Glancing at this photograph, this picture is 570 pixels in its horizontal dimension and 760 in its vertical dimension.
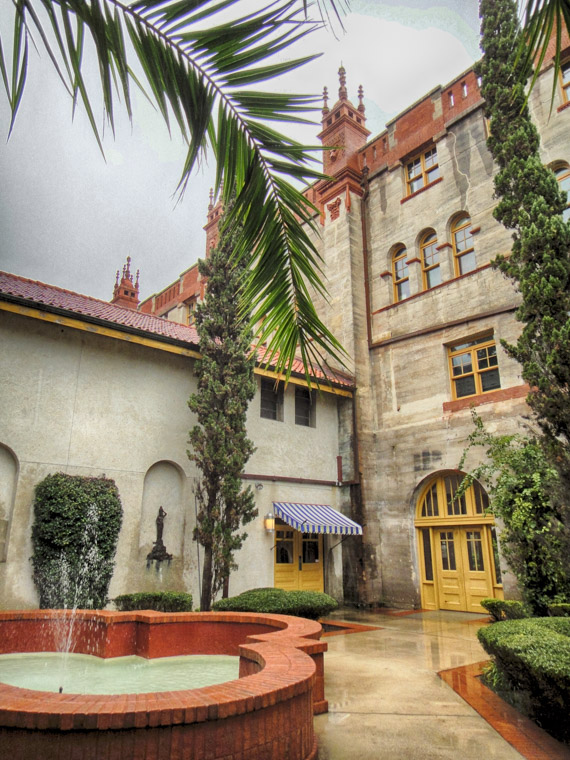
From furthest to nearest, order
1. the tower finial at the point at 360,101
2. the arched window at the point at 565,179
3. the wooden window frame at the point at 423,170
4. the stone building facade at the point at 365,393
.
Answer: the tower finial at the point at 360,101
the wooden window frame at the point at 423,170
the arched window at the point at 565,179
the stone building facade at the point at 365,393

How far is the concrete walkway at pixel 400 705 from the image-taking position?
448cm

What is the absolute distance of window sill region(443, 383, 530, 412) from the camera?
532 inches

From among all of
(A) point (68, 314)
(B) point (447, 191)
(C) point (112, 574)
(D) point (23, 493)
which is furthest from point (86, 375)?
(B) point (447, 191)

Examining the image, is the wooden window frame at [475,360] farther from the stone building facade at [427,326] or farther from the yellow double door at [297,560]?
the yellow double door at [297,560]

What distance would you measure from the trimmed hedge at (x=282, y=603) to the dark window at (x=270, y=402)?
6134 mm

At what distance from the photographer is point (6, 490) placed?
10734 mm

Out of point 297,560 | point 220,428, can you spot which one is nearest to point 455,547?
point 297,560

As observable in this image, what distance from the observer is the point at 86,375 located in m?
12.2

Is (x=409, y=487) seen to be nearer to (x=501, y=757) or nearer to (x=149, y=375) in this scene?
(x=149, y=375)

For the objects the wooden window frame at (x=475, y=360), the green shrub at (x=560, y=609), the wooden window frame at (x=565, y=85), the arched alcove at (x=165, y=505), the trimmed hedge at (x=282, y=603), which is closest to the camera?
the green shrub at (x=560, y=609)

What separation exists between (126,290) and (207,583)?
20.3m

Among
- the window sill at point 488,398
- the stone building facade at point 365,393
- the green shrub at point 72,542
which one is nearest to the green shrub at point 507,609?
the stone building facade at point 365,393

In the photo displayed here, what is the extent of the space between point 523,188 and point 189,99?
8.80 meters

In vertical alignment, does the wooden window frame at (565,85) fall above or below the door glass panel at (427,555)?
above
